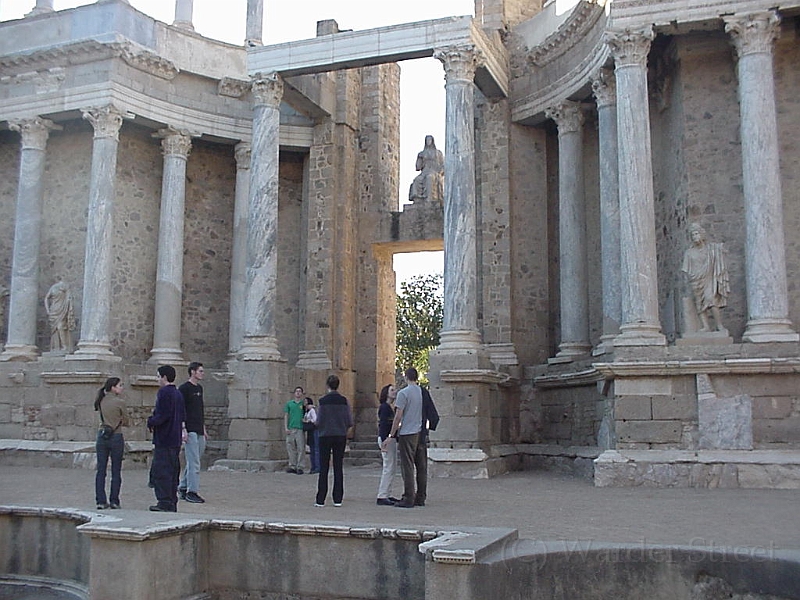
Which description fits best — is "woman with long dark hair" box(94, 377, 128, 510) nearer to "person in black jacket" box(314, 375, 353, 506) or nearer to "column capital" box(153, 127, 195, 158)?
"person in black jacket" box(314, 375, 353, 506)

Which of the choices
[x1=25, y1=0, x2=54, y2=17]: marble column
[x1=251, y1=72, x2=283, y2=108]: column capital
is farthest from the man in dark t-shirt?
[x1=25, y1=0, x2=54, y2=17]: marble column

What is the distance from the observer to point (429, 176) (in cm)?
1962

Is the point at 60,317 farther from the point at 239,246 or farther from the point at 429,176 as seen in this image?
the point at 429,176

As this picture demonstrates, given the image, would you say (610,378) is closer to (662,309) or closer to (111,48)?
(662,309)

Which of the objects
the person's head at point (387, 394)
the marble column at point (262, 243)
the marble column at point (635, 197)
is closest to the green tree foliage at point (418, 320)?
the marble column at point (262, 243)

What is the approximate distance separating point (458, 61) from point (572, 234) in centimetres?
388

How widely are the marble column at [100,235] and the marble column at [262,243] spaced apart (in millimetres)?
2938

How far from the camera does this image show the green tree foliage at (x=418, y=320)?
34.9 metres

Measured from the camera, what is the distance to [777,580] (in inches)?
230

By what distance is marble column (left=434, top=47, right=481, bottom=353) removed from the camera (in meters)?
14.9

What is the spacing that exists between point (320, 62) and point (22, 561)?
11.0 m

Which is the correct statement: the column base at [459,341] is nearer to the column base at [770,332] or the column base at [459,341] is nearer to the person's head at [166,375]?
the column base at [770,332]

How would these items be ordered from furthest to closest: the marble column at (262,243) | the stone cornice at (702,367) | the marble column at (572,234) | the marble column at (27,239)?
the marble column at (27,239) → the marble column at (262,243) → the marble column at (572,234) → the stone cornice at (702,367)

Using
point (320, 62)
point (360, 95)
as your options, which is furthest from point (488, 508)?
point (360, 95)
